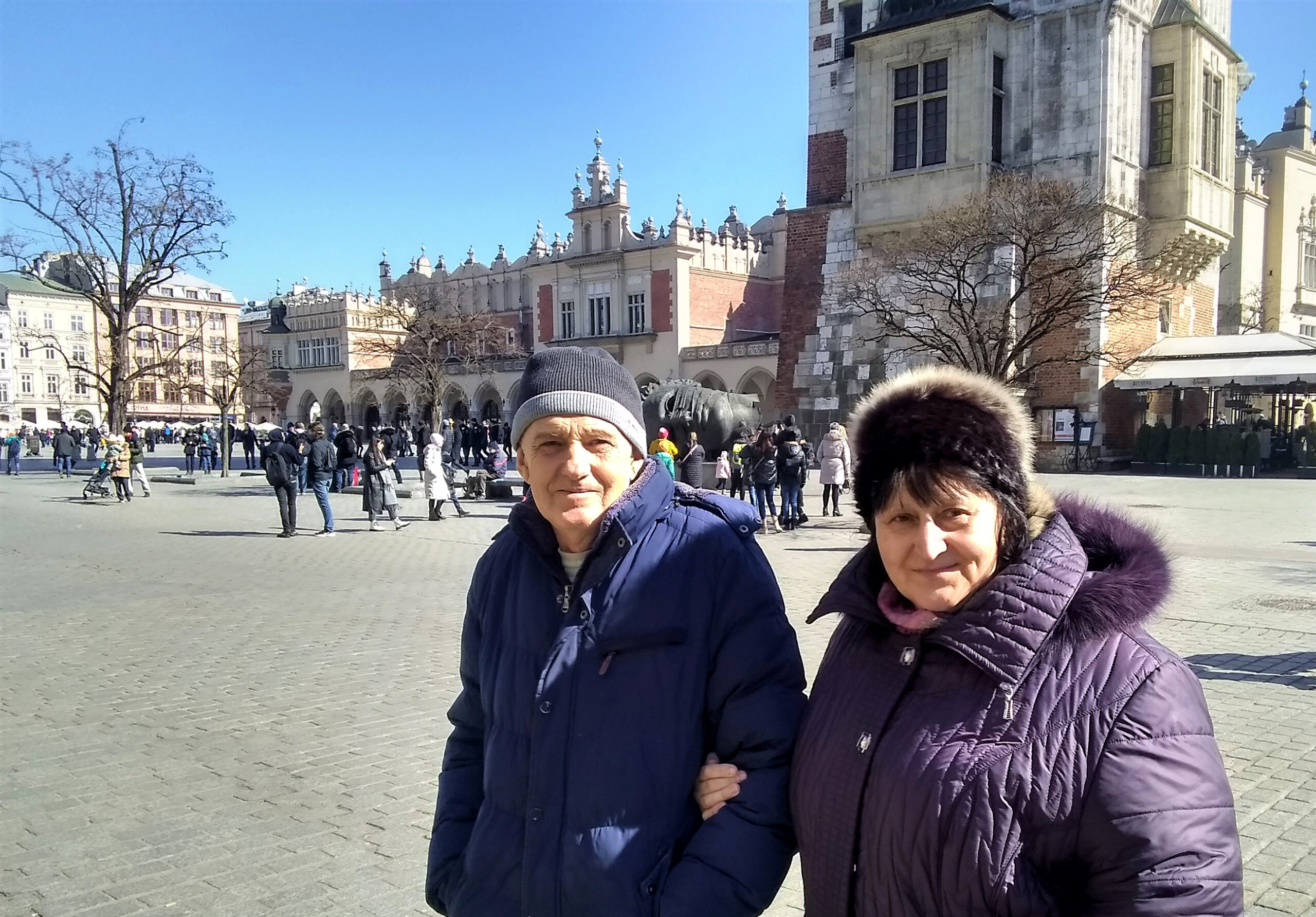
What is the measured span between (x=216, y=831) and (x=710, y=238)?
5109 centimetres

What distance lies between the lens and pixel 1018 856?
4.94 ft

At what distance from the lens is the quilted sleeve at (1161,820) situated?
141 centimetres

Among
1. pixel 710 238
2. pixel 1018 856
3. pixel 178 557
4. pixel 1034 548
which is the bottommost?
pixel 178 557

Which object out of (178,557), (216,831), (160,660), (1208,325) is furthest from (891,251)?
(216,831)

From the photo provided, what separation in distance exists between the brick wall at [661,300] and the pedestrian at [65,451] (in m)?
27.7

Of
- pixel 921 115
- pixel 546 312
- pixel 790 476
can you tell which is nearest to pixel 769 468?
pixel 790 476

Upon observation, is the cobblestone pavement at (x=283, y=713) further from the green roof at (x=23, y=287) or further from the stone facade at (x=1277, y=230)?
the green roof at (x=23, y=287)

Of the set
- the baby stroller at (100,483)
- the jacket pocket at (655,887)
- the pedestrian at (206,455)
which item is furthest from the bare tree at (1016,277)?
the pedestrian at (206,455)

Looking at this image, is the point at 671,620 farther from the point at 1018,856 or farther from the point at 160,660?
the point at 160,660

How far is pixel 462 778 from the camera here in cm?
215

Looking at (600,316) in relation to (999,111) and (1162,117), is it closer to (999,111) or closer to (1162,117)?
(999,111)

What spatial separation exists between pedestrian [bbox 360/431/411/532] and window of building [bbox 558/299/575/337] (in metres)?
39.9

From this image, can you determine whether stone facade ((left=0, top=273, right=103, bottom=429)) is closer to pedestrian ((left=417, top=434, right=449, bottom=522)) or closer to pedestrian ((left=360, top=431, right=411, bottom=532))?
pedestrian ((left=417, top=434, right=449, bottom=522))

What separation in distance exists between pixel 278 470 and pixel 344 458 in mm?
9248
